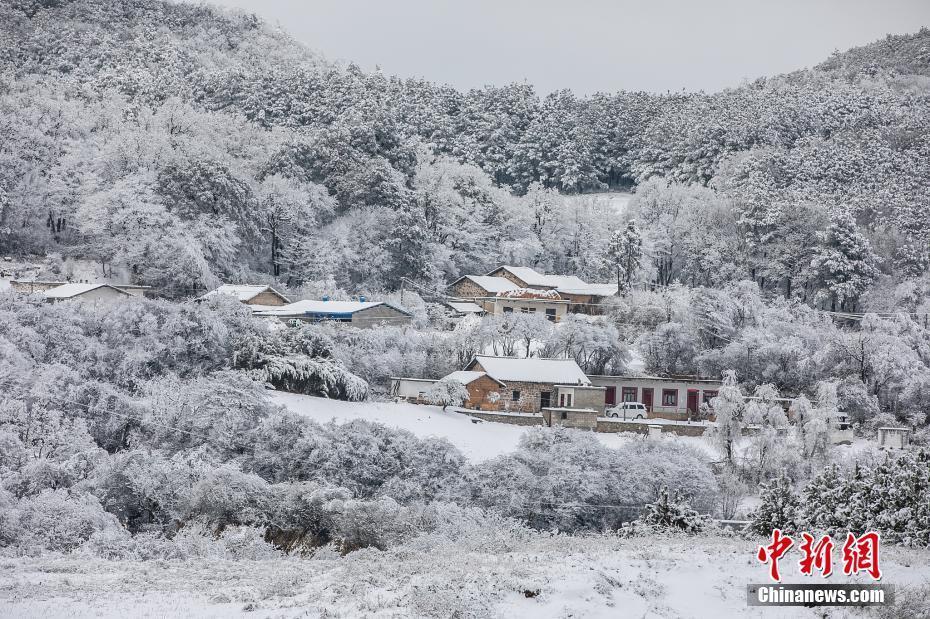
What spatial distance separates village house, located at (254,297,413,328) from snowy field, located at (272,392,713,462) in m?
9.81

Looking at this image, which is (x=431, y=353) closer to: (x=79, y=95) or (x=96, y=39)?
(x=79, y=95)

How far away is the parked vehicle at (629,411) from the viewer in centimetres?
3997

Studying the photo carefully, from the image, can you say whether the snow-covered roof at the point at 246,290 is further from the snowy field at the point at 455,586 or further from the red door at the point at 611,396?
the snowy field at the point at 455,586

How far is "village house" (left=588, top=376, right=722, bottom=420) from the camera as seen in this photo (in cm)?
4316

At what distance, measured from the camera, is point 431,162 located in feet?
259

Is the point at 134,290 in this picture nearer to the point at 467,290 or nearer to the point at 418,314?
the point at 418,314

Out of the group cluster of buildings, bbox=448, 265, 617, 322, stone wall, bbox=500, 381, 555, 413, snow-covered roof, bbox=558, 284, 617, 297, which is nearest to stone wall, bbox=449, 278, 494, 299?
cluster of buildings, bbox=448, 265, 617, 322

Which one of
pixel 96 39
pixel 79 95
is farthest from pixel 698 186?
pixel 96 39

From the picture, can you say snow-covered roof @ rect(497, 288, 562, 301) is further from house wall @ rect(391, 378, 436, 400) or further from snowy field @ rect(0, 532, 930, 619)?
snowy field @ rect(0, 532, 930, 619)

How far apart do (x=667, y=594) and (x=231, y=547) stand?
1045 cm

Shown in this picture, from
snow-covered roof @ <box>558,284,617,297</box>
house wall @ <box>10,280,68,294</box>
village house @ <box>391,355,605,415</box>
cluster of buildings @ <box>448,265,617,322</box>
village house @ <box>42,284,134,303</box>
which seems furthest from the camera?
snow-covered roof @ <box>558,284,617,297</box>

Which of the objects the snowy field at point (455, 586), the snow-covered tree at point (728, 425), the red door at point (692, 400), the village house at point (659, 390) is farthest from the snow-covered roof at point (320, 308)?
the snowy field at point (455, 586)

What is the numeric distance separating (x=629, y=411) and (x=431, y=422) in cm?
1006

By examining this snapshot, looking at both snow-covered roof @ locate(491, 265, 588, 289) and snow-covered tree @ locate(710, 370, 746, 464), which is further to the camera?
snow-covered roof @ locate(491, 265, 588, 289)
